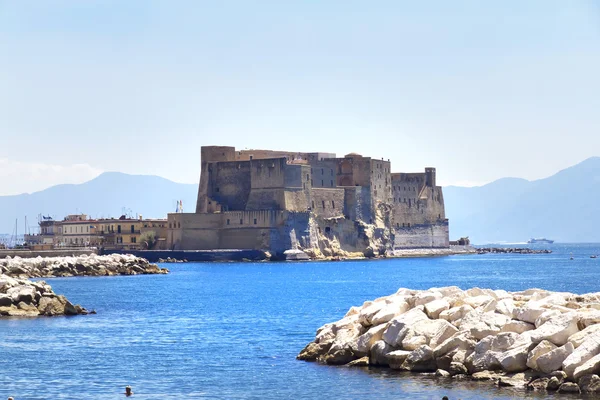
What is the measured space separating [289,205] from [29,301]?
142ft

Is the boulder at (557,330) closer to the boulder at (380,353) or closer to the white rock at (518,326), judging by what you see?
the white rock at (518,326)

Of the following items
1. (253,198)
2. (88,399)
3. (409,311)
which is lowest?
(88,399)

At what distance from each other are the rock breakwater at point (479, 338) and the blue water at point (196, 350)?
0.37 meters

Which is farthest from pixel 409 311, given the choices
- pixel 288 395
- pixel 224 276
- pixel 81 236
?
pixel 81 236

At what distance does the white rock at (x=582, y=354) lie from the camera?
14438 mm

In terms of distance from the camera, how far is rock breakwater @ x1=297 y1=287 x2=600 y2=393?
583 inches

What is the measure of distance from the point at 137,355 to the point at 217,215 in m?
51.1

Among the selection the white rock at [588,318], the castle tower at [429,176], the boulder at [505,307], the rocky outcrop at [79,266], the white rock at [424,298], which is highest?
the castle tower at [429,176]

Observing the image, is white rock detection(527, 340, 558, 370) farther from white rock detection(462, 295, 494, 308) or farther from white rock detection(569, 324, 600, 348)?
white rock detection(462, 295, 494, 308)

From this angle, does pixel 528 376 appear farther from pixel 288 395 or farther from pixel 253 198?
pixel 253 198

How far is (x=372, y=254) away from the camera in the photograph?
78.4 meters

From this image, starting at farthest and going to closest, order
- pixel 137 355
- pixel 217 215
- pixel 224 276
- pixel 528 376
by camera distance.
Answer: pixel 217 215, pixel 224 276, pixel 137 355, pixel 528 376

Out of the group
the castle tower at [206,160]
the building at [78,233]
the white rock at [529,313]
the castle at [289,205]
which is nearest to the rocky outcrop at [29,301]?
the white rock at [529,313]

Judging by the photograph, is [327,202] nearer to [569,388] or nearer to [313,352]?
[313,352]
